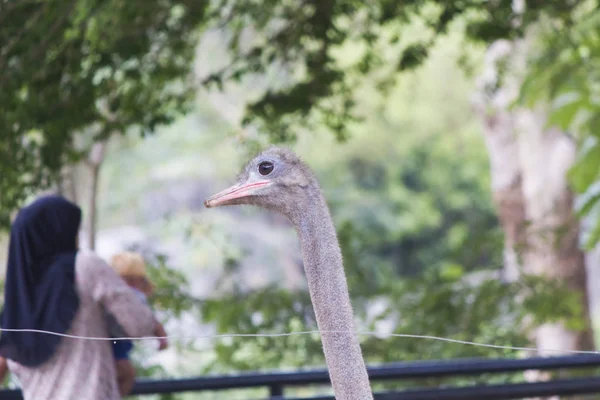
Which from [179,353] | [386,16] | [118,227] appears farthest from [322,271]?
[118,227]

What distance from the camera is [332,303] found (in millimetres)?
1909

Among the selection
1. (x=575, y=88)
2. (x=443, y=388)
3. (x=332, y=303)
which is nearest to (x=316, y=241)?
(x=332, y=303)

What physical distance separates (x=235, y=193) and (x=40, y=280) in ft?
4.45

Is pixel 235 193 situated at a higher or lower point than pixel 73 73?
lower

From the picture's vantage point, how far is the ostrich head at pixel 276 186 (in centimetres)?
197

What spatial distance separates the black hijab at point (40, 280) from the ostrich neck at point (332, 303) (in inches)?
51.6

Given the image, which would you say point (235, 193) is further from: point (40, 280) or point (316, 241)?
point (40, 280)

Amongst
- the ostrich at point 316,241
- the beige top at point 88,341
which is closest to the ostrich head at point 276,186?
the ostrich at point 316,241

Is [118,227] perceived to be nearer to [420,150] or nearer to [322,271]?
[420,150]

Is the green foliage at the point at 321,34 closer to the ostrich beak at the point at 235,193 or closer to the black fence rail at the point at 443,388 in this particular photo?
the black fence rail at the point at 443,388

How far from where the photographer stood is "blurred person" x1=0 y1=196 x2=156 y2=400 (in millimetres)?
3070

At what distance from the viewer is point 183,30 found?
18.0ft

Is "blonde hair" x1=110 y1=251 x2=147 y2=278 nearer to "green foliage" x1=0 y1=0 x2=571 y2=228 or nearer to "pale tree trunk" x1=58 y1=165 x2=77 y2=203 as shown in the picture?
"green foliage" x1=0 y1=0 x2=571 y2=228

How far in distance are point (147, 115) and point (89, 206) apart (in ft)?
3.65
